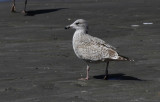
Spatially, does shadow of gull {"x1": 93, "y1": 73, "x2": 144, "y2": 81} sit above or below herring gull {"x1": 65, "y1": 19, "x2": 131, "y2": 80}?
below

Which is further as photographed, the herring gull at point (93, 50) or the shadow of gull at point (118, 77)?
the shadow of gull at point (118, 77)

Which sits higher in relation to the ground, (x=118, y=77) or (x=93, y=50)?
(x=93, y=50)

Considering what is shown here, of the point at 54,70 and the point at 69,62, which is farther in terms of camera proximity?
the point at 69,62

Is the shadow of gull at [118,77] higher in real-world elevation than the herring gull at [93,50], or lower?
lower

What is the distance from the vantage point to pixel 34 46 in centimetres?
1520

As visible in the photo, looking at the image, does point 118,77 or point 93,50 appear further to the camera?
point 118,77

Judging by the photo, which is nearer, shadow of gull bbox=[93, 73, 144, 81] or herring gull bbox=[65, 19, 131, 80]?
herring gull bbox=[65, 19, 131, 80]

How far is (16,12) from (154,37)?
7602mm

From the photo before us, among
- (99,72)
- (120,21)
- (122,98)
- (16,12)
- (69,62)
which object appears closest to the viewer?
(122,98)

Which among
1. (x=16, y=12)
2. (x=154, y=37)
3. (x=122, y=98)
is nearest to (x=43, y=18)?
(x=16, y=12)

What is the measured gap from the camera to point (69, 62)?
1290 centimetres

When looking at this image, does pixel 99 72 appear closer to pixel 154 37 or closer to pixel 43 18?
pixel 154 37

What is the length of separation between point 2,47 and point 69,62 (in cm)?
262

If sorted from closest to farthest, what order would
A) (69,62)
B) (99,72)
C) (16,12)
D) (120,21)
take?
(99,72)
(69,62)
(120,21)
(16,12)
